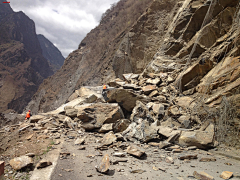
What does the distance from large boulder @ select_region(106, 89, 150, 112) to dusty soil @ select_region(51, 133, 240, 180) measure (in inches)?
99.0

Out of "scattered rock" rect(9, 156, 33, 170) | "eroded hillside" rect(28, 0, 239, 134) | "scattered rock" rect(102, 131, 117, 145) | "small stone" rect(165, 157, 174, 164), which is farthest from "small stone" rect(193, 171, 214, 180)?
"scattered rock" rect(9, 156, 33, 170)

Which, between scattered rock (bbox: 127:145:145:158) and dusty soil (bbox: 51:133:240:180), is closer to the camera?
dusty soil (bbox: 51:133:240:180)

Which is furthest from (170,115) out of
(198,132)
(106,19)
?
(106,19)

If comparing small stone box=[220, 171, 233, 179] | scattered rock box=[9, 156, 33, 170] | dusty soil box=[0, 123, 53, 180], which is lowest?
small stone box=[220, 171, 233, 179]

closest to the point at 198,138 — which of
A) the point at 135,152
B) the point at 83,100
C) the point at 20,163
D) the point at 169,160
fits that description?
the point at 169,160

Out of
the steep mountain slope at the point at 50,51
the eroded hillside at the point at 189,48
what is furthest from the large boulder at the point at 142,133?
the steep mountain slope at the point at 50,51

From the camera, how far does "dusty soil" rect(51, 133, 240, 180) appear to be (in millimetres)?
2346

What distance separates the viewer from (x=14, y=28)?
62219 mm

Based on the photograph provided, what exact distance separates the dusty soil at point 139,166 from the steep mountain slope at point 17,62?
45.1 m

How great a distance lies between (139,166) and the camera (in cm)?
273

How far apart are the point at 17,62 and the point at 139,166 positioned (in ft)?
214

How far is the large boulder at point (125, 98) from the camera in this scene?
5930mm

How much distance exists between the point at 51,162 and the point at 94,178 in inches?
36.0

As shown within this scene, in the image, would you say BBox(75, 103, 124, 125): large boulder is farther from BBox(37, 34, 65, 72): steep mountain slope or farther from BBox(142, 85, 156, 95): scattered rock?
BBox(37, 34, 65, 72): steep mountain slope
